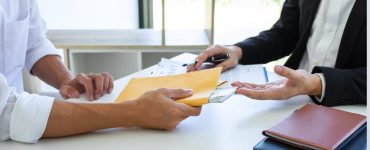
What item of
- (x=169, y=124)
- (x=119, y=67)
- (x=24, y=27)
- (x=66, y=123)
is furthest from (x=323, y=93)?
(x=119, y=67)

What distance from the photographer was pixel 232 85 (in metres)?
1.04

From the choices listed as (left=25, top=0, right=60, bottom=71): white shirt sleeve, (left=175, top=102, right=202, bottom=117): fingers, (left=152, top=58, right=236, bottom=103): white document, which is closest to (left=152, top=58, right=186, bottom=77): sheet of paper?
(left=152, top=58, right=236, bottom=103): white document

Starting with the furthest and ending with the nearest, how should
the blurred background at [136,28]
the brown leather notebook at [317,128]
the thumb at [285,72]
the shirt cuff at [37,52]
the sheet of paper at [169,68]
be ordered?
1. the blurred background at [136,28]
2. the shirt cuff at [37,52]
3. the sheet of paper at [169,68]
4. the thumb at [285,72]
5. the brown leather notebook at [317,128]

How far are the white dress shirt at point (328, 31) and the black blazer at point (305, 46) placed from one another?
0.11ft

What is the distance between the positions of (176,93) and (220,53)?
1.51 feet

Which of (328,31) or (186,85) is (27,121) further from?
(328,31)

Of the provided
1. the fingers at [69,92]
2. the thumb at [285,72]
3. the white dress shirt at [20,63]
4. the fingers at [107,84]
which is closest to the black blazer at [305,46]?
the thumb at [285,72]

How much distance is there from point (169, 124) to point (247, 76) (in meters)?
0.44

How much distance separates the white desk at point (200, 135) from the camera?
2.74 feet

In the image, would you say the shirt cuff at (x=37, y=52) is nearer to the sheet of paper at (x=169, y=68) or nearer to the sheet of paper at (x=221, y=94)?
the sheet of paper at (x=169, y=68)

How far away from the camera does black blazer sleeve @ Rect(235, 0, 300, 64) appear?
1.50 m

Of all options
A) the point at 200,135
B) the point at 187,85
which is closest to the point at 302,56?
the point at 187,85

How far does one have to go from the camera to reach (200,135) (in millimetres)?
882

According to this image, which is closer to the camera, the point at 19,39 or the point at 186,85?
the point at 186,85
